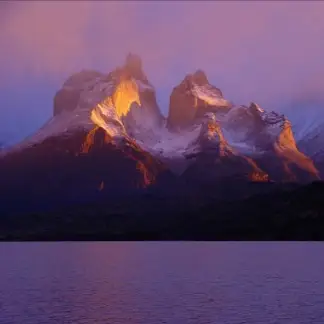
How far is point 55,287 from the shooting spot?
395 feet

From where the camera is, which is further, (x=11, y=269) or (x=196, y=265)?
(x=196, y=265)

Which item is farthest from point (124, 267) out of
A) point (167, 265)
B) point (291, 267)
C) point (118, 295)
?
point (118, 295)

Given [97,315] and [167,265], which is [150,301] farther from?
[167,265]

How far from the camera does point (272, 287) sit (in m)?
118

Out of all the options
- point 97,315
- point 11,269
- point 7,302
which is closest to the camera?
point 97,315

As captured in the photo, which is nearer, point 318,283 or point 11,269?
point 318,283

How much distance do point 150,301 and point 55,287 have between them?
27.2 meters

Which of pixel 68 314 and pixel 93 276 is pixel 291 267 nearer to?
pixel 93 276

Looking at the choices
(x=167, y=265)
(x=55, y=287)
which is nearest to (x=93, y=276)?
(x=55, y=287)

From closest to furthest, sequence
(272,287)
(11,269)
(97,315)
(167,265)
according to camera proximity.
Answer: (97,315)
(272,287)
(11,269)
(167,265)

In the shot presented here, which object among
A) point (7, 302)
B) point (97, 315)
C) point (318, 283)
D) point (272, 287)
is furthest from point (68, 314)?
point (318, 283)

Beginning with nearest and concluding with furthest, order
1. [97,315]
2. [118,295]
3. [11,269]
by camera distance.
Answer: [97,315] < [118,295] < [11,269]

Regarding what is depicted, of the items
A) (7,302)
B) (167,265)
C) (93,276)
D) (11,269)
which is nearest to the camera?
(7,302)

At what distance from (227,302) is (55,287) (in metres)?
35.7
